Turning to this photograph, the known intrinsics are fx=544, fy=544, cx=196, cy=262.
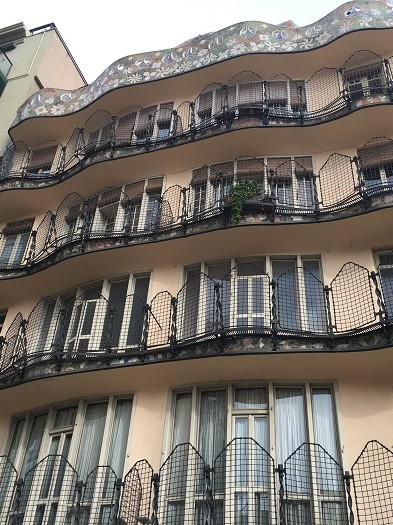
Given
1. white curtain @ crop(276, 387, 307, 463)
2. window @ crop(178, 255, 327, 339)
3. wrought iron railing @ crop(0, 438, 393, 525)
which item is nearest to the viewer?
wrought iron railing @ crop(0, 438, 393, 525)

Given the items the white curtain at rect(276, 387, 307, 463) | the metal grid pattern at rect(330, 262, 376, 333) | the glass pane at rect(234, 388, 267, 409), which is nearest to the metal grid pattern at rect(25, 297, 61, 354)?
the glass pane at rect(234, 388, 267, 409)

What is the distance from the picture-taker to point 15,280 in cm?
1433

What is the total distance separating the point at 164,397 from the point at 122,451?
1.33 m

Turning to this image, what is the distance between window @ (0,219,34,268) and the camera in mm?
16188

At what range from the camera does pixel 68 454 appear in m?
11.0

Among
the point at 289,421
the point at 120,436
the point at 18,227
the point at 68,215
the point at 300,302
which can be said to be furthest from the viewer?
the point at 18,227

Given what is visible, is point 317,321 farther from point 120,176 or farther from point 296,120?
point 120,176

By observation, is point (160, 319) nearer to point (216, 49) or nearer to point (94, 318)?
point (94, 318)

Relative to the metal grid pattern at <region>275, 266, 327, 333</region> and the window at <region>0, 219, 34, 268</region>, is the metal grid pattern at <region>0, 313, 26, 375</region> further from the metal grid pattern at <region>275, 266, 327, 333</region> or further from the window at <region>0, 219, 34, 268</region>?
the metal grid pattern at <region>275, 266, 327, 333</region>

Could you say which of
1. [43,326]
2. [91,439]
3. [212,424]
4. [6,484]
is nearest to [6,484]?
[6,484]

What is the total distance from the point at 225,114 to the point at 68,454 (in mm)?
9421

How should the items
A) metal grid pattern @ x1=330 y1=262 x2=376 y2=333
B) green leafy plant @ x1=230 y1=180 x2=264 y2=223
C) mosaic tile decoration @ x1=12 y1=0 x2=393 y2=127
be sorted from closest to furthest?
1. metal grid pattern @ x1=330 y1=262 x2=376 y2=333
2. green leafy plant @ x1=230 y1=180 x2=264 y2=223
3. mosaic tile decoration @ x1=12 y1=0 x2=393 y2=127

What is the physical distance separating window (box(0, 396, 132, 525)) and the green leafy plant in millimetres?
4815

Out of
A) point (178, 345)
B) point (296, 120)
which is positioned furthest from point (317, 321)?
point (296, 120)
